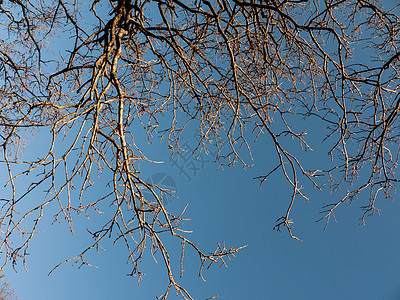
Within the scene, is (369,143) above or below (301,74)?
below

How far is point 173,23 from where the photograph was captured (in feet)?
12.5

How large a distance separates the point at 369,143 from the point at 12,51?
3.79 metres

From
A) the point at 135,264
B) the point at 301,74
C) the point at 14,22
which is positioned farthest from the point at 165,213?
the point at 14,22

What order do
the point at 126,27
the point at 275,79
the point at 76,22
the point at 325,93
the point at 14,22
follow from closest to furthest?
the point at 126,27 → the point at 325,93 → the point at 275,79 → the point at 76,22 → the point at 14,22

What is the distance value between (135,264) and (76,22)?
102 inches

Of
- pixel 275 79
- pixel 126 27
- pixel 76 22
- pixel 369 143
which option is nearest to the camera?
pixel 126 27

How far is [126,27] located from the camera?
2.87 m

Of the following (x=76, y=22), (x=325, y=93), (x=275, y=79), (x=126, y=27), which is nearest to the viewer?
(x=126, y=27)

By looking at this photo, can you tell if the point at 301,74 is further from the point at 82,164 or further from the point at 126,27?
the point at 82,164

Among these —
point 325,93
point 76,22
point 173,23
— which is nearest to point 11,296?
point 76,22

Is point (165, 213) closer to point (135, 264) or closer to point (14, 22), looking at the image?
point (135, 264)

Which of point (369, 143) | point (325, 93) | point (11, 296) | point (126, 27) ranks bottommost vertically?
point (11, 296)

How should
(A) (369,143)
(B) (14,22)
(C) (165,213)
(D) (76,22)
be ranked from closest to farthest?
(C) (165,213) < (A) (369,143) < (D) (76,22) < (B) (14,22)

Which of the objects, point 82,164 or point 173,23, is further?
point 173,23
